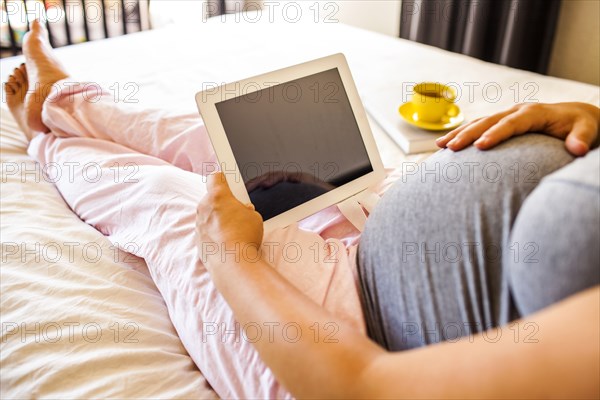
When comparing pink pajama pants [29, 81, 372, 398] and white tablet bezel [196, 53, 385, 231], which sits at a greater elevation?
white tablet bezel [196, 53, 385, 231]

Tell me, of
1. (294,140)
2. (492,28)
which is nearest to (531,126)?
(294,140)

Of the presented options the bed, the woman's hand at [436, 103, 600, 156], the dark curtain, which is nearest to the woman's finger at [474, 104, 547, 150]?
the woman's hand at [436, 103, 600, 156]

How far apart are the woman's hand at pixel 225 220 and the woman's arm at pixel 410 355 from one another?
0.04 m

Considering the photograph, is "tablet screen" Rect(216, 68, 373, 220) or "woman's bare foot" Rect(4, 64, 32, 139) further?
"woman's bare foot" Rect(4, 64, 32, 139)

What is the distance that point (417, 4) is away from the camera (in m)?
2.40

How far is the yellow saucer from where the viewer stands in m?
1.08

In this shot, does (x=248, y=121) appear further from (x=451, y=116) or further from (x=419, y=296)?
(x=451, y=116)

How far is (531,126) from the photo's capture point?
65 centimetres

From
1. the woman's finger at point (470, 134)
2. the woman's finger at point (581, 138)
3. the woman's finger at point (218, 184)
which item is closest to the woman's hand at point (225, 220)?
the woman's finger at point (218, 184)

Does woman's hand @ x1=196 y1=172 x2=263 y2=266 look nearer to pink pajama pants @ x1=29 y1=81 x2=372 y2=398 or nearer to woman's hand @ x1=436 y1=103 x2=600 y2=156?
pink pajama pants @ x1=29 y1=81 x2=372 y2=398

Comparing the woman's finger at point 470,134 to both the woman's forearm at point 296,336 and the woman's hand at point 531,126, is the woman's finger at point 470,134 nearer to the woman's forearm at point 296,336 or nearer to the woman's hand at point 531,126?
the woman's hand at point 531,126

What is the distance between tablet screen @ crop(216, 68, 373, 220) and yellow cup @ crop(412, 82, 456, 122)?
1.00ft

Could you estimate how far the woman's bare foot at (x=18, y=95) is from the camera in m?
1.16

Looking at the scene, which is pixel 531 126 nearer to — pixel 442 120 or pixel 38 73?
pixel 442 120
